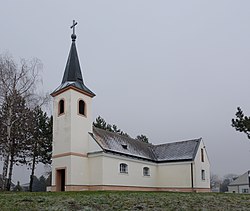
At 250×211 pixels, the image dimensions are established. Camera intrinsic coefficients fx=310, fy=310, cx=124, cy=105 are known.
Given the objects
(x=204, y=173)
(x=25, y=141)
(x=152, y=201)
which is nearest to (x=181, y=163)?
(x=204, y=173)

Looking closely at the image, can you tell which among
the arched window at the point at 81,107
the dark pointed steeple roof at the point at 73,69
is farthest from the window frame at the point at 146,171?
the dark pointed steeple roof at the point at 73,69

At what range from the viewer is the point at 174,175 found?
30.6 meters

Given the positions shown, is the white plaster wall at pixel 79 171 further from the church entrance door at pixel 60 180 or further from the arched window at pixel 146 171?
the arched window at pixel 146 171

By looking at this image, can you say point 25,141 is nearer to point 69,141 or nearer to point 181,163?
point 69,141

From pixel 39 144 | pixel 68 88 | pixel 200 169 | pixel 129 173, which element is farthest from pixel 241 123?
pixel 39 144

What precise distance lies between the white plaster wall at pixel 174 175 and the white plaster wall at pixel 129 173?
74cm

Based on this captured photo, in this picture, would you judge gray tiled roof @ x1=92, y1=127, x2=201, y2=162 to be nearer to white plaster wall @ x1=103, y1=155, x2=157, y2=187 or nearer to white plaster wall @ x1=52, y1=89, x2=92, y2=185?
white plaster wall @ x1=103, y1=155, x2=157, y2=187

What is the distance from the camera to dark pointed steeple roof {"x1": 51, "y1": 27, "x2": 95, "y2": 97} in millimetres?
25717

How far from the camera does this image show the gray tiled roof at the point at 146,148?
2675cm

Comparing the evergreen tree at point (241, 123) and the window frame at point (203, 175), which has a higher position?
the evergreen tree at point (241, 123)

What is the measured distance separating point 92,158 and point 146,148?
33.3 ft

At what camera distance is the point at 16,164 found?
1312 inches

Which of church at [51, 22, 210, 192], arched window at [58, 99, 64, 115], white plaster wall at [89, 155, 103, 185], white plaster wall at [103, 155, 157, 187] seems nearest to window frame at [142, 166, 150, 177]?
church at [51, 22, 210, 192]

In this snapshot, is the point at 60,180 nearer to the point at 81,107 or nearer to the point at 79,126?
the point at 79,126
